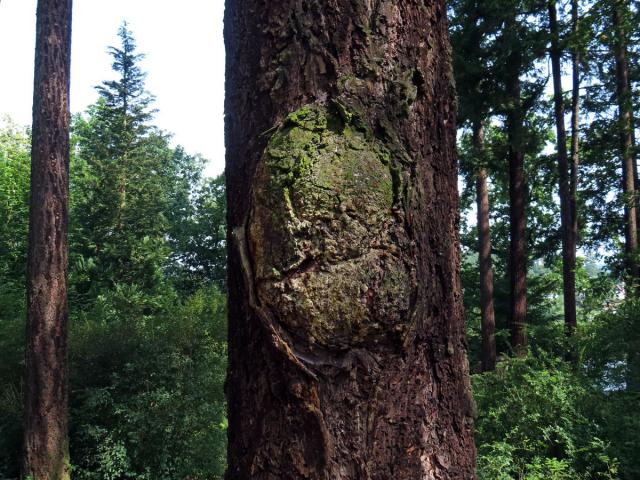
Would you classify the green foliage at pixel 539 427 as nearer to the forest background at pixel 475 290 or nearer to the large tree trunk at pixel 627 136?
the forest background at pixel 475 290

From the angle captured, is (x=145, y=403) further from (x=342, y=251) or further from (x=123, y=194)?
(x=123, y=194)

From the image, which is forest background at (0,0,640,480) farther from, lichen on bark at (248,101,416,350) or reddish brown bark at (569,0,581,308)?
lichen on bark at (248,101,416,350)

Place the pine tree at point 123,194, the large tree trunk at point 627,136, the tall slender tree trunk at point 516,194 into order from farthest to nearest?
the pine tree at point 123,194 < the tall slender tree trunk at point 516,194 < the large tree trunk at point 627,136

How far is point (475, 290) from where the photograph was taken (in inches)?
941

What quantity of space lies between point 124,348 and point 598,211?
1830cm

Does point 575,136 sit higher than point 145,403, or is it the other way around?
point 575,136

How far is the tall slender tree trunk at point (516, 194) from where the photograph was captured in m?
16.4

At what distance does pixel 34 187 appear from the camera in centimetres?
852

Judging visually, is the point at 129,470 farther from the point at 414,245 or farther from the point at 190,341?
the point at 414,245

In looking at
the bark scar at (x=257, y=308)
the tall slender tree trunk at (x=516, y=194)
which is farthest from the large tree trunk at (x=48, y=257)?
the tall slender tree trunk at (x=516, y=194)

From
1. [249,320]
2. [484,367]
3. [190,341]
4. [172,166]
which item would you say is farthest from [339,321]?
[172,166]

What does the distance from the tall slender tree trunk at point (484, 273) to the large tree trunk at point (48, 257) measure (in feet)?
38.9

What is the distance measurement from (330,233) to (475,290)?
77.3 ft

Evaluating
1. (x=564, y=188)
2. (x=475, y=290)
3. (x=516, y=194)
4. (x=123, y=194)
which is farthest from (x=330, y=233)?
(x=123, y=194)
